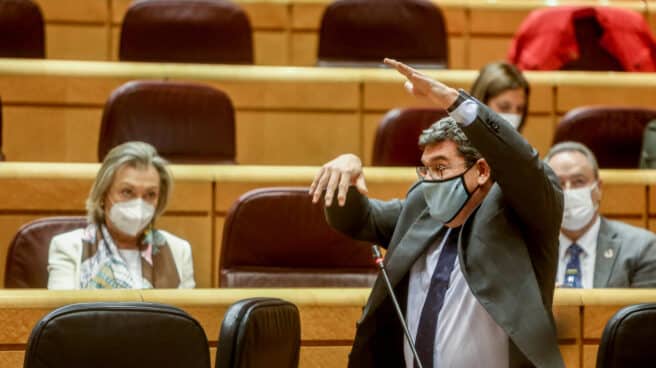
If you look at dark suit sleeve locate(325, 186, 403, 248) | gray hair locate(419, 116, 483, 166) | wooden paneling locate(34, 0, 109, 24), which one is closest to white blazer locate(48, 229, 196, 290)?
dark suit sleeve locate(325, 186, 403, 248)

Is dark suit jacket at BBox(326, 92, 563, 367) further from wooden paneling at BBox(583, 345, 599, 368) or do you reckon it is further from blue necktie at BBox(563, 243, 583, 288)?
blue necktie at BBox(563, 243, 583, 288)

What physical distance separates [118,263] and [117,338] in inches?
19.8

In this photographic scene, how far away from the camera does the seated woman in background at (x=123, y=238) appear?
134 centimetres

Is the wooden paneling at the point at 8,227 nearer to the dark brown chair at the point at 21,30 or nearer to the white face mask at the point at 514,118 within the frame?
the dark brown chair at the point at 21,30

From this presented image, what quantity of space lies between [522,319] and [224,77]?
1035 millimetres

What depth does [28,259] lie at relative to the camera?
1.36 metres

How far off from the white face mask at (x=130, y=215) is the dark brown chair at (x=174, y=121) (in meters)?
0.29

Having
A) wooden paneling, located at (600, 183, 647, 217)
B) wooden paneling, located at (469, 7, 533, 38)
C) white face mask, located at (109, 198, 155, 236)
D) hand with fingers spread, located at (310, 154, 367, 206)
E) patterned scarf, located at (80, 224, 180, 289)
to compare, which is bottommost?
patterned scarf, located at (80, 224, 180, 289)

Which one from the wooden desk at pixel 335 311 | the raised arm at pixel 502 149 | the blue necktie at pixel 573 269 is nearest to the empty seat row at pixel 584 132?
the blue necktie at pixel 573 269

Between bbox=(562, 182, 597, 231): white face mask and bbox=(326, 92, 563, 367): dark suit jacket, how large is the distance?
0.45 meters

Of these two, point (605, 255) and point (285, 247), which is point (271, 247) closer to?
point (285, 247)

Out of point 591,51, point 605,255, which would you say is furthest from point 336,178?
point 591,51

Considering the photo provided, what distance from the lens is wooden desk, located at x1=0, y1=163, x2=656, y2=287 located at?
150 cm

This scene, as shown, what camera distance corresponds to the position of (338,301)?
114 centimetres
